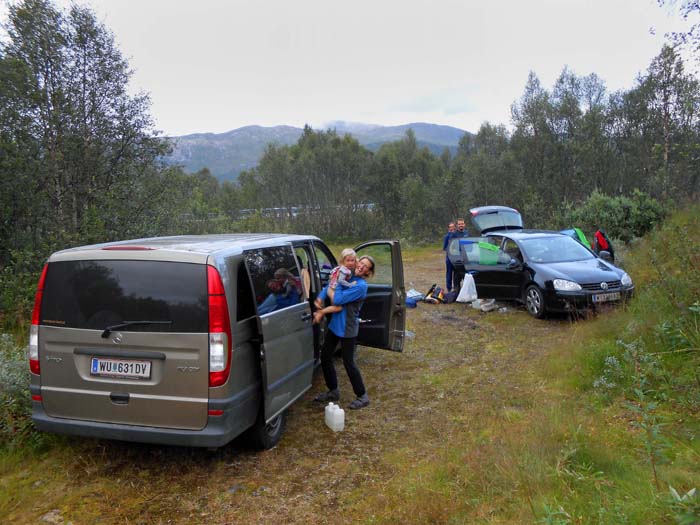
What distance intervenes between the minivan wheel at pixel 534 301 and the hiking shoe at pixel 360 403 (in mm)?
4736

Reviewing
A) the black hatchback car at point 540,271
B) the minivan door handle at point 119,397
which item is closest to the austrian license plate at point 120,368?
the minivan door handle at point 119,397

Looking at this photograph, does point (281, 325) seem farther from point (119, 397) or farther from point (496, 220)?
point (496, 220)

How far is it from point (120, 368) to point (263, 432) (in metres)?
1.29

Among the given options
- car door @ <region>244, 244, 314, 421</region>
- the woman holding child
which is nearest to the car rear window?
the woman holding child

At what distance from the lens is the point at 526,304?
901cm

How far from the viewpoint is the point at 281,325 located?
4.01 meters

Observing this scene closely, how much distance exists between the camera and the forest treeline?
8.40 metres

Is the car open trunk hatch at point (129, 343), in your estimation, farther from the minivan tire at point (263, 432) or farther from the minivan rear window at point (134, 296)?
the minivan tire at point (263, 432)

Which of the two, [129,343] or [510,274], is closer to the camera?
[129,343]

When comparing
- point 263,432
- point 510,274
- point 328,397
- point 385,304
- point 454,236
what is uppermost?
point 454,236

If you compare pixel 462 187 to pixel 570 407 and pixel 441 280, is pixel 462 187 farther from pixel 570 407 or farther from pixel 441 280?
pixel 570 407

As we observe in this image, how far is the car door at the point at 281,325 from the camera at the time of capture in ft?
12.2

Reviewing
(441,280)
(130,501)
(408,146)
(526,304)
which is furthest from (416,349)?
(408,146)

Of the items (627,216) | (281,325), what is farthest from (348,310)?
(627,216)
